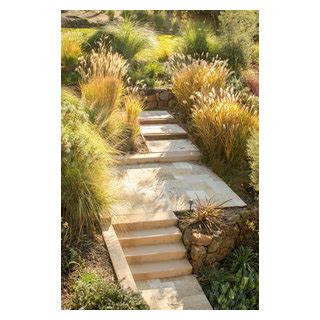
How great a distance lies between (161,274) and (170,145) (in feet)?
10.0

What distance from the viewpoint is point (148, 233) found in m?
6.80

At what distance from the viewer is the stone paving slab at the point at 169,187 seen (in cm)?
727

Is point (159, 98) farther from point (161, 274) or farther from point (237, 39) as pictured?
point (161, 274)

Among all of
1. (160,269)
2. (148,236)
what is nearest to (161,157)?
(148,236)

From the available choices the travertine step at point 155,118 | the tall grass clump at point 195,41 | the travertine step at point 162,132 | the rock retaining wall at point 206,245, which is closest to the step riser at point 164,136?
the travertine step at point 162,132

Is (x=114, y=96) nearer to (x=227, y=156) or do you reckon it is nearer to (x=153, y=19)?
(x=227, y=156)

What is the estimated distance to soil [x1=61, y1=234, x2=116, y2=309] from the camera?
543cm

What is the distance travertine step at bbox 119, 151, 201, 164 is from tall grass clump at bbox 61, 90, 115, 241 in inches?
72.2

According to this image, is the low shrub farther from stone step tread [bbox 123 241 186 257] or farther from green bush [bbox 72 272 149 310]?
green bush [bbox 72 272 149 310]

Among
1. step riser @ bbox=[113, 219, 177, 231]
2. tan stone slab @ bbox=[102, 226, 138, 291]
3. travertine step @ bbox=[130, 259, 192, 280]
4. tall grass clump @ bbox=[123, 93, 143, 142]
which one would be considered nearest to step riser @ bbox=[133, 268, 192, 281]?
A: travertine step @ bbox=[130, 259, 192, 280]

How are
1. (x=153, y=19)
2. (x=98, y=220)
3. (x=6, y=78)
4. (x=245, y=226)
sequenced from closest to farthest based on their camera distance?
(x=6, y=78) < (x=98, y=220) < (x=245, y=226) < (x=153, y=19)

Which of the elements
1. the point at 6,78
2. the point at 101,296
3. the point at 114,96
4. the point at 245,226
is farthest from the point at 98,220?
the point at 114,96
